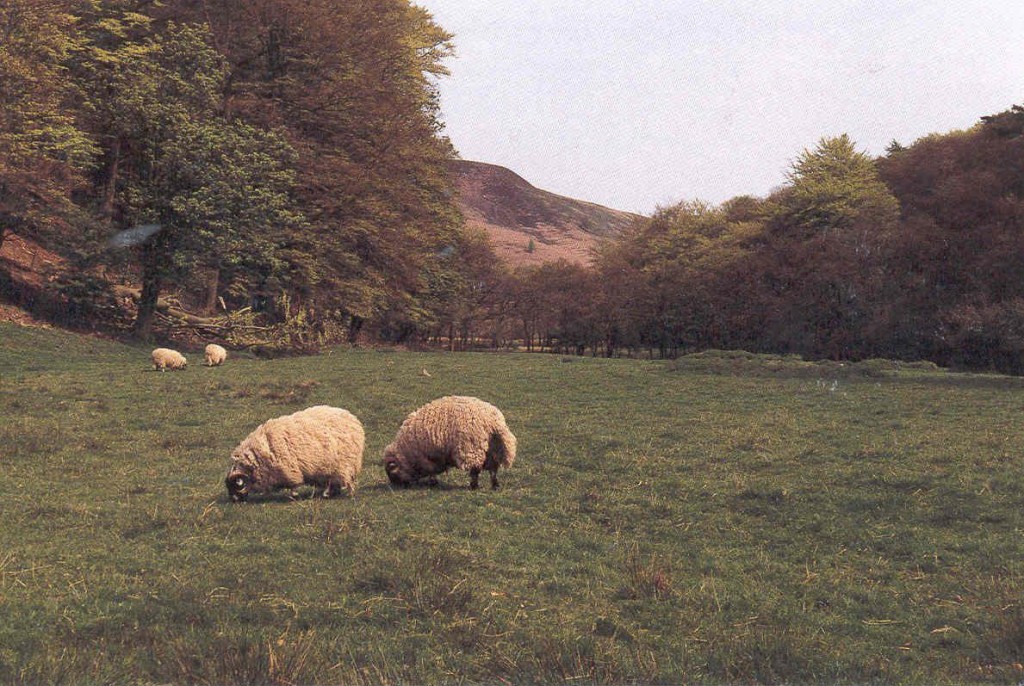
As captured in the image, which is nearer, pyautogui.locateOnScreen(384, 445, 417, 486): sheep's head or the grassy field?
the grassy field

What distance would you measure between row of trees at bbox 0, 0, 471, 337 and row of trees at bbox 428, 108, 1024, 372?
69.6ft

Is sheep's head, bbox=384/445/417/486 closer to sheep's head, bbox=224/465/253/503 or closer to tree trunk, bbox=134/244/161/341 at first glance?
sheep's head, bbox=224/465/253/503

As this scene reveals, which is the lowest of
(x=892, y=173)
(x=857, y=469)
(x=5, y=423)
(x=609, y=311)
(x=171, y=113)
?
(x=5, y=423)

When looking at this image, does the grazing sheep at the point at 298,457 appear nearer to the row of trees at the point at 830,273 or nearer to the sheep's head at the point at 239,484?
the sheep's head at the point at 239,484

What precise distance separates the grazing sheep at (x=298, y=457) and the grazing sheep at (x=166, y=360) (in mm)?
17548

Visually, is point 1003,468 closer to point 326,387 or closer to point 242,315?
point 326,387

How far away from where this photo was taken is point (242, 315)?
39.3 meters

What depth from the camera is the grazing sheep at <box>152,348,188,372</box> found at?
2638 cm

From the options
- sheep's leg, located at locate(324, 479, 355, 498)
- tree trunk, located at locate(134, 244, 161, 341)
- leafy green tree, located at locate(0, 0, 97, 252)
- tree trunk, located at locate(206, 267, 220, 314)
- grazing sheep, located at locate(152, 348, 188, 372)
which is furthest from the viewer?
tree trunk, located at locate(206, 267, 220, 314)

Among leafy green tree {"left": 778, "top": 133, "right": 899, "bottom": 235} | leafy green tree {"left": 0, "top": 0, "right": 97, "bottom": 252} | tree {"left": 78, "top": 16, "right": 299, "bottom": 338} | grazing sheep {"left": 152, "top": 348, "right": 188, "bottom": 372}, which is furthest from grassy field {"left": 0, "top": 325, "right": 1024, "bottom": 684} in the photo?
leafy green tree {"left": 778, "top": 133, "right": 899, "bottom": 235}

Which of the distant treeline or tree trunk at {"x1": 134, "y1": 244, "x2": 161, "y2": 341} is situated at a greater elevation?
the distant treeline

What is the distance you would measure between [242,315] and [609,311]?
110ft

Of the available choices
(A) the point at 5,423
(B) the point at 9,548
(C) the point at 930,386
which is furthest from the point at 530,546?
(C) the point at 930,386

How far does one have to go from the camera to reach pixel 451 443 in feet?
36.8
